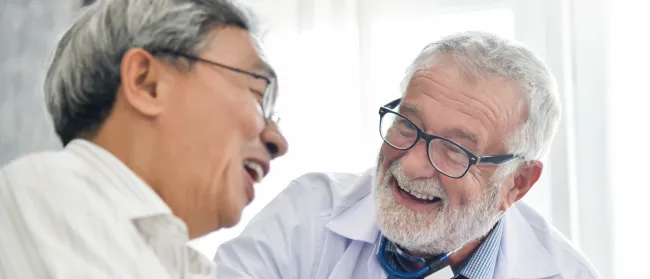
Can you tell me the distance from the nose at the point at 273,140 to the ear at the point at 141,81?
13 centimetres

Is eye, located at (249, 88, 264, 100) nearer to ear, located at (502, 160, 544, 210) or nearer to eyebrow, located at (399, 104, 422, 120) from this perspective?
eyebrow, located at (399, 104, 422, 120)

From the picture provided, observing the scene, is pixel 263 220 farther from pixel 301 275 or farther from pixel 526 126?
pixel 526 126

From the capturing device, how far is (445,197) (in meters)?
1.35

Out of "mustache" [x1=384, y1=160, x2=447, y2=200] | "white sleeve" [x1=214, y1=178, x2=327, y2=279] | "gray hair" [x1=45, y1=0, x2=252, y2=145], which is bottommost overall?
"white sleeve" [x1=214, y1=178, x2=327, y2=279]

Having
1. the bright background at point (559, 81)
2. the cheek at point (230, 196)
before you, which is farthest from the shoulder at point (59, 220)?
the bright background at point (559, 81)

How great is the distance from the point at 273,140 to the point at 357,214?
77 cm

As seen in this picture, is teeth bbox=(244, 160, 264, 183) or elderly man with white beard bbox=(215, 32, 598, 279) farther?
A: elderly man with white beard bbox=(215, 32, 598, 279)

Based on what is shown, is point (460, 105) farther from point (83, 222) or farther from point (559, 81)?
point (83, 222)

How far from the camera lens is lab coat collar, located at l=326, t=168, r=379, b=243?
4.77 ft

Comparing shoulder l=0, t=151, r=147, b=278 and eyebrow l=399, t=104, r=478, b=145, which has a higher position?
shoulder l=0, t=151, r=147, b=278

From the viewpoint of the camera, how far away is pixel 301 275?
1415 mm

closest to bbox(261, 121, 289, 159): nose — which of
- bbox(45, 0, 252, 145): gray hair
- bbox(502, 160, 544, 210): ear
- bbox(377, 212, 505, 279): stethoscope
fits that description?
bbox(45, 0, 252, 145): gray hair

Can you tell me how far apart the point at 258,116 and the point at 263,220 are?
0.74 meters

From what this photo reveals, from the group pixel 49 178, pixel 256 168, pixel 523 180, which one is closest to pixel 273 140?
pixel 256 168
